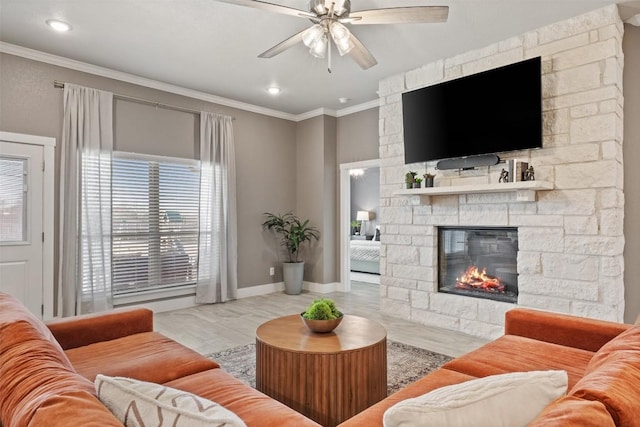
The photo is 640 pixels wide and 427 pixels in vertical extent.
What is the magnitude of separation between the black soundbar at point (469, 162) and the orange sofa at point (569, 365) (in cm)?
182

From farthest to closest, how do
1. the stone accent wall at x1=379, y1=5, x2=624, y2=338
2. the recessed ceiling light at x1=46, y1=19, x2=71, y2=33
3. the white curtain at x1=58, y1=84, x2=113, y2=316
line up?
the white curtain at x1=58, y1=84, x2=113, y2=316 < the recessed ceiling light at x1=46, y1=19, x2=71, y2=33 < the stone accent wall at x1=379, y1=5, x2=624, y2=338

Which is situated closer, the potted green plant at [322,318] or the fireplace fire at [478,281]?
the potted green plant at [322,318]

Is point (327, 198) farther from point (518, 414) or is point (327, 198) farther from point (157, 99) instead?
point (518, 414)

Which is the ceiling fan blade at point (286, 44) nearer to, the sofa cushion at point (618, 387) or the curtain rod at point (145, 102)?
the curtain rod at point (145, 102)

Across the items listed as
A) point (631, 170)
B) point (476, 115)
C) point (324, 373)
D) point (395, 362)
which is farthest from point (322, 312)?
point (631, 170)

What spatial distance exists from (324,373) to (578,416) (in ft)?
4.47

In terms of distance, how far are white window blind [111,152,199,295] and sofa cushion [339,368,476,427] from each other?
4021 millimetres

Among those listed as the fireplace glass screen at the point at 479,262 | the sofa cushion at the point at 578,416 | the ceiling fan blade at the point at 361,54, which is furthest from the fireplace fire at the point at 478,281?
the sofa cushion at the point at 578,416

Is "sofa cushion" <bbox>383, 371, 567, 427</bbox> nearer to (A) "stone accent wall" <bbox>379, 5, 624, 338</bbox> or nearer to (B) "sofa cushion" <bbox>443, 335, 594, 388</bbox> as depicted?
(B) "sofa cushion" <bbox>443, 335, 594, 388</bbox>

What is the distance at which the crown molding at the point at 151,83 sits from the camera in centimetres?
394

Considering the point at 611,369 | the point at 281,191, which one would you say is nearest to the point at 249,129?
the point at 281,191

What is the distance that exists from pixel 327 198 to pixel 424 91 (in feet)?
8.19

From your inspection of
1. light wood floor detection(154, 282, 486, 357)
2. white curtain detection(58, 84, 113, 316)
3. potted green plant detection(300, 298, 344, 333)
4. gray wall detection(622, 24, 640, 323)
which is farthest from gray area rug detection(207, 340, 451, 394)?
white curtain detection(58, 84, 113, 316)

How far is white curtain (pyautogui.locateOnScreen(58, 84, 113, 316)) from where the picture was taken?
4109mm
